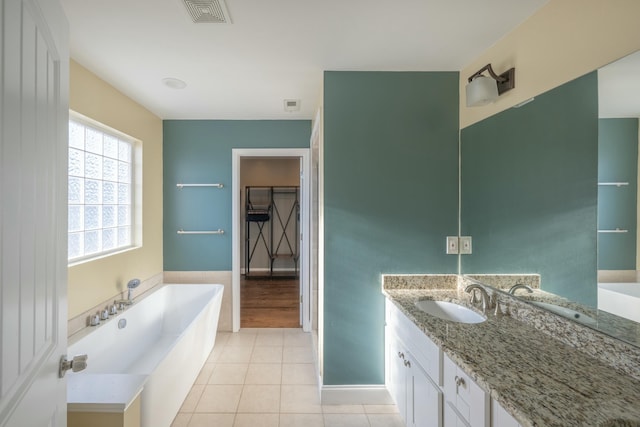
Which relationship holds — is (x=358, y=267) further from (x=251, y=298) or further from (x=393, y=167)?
(x=251, y=298)

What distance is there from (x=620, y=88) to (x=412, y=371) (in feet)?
5.40

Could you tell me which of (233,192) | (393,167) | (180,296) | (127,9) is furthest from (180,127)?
(393,167)

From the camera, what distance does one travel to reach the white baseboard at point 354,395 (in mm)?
2412

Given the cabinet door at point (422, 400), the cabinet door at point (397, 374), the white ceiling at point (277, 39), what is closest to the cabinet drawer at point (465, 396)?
the cabinet door at point (422, 400)

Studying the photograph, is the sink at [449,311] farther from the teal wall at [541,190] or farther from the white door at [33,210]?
the white door at [33,210]

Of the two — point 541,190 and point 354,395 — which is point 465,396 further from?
point 354,395

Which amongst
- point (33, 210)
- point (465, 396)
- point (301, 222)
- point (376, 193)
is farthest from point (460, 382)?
point (301, 222)

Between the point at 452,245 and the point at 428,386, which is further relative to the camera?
the point at 452,245

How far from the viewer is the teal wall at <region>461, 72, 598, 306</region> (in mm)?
1428

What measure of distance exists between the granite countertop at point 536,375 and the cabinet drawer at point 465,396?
51 mm

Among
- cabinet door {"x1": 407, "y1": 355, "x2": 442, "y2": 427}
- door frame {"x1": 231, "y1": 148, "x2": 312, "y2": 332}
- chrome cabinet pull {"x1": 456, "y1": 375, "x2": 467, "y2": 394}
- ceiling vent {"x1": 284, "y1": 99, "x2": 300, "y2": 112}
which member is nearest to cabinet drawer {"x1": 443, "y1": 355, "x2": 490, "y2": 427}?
chrome cabinet pull {"x1": 456, "y1": 375, "x2": 467, "y2": 394}

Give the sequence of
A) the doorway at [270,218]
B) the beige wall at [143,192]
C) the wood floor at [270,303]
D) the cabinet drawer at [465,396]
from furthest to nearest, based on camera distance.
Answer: the doorway at [270,218]
the wood floor at [270,303]
the beige wall at [143,192]
the cabinet drawer at [465,396]

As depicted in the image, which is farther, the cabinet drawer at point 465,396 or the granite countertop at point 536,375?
the cabinet drawer at point 465,396

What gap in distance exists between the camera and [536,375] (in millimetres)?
1198
